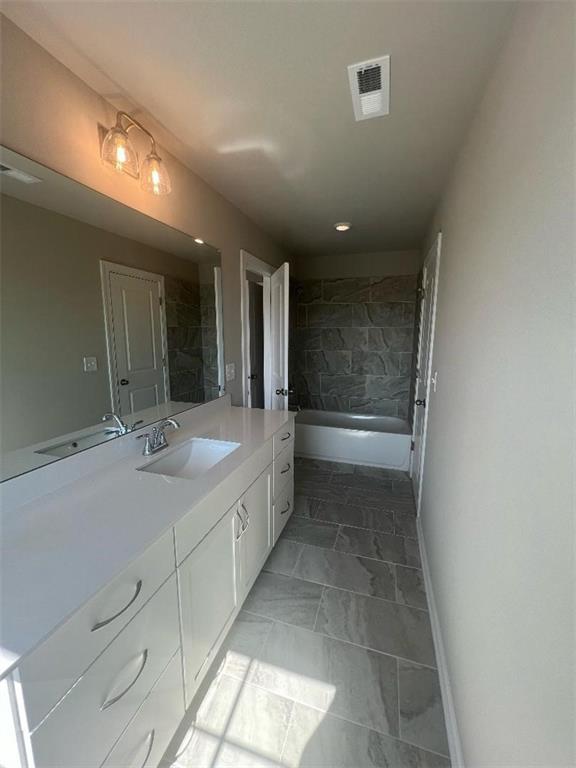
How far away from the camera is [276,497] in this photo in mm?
2012

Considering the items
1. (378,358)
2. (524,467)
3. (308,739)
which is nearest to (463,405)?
(524,467)

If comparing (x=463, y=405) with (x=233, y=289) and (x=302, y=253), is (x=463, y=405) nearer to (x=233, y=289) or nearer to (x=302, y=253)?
(x=233, y=289)

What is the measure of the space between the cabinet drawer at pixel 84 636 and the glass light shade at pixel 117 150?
59.7 inches

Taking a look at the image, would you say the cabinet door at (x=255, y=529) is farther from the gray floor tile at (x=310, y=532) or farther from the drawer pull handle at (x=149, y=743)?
the drawer pull handle at (x=149, y=743)

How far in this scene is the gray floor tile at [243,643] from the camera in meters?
1.38

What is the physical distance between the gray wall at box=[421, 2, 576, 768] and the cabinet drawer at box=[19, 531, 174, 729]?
0.94m

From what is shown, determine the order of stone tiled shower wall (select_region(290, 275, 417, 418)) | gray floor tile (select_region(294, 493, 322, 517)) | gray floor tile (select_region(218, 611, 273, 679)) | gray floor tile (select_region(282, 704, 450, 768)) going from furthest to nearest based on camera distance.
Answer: stone tiled shower wall (select_region(290, 275, 417, 418))
gray floor tile (select_region(294, 493, 322, 517))
gray floor tile (select_region(218, 611, 273, 679))
gray floor tile (select_region(282, 704, 450, 768))

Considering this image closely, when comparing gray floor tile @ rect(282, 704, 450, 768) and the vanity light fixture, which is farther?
the vanity light fixture

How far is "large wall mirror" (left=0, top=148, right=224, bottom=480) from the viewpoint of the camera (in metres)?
1.06

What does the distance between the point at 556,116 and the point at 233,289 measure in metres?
2.08

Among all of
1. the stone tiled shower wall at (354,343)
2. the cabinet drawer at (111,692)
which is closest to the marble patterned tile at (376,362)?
the stone tiled shower wall at (354,343)

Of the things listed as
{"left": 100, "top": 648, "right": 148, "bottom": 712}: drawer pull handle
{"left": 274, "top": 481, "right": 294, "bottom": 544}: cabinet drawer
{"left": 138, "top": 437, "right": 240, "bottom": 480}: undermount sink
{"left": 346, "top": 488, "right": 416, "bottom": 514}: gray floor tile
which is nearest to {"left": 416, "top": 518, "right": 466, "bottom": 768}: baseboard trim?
{"left": 346, "top": 488, "right": 416, "bottom": 514}: gray floor tile

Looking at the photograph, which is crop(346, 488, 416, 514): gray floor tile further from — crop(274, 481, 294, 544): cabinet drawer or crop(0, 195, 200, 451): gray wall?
crop(0, 195, 200, 451): gray wall

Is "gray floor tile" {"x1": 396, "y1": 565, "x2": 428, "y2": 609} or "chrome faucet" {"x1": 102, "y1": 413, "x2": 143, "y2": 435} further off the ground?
"chrome faucet" {"x1": 102, "y1": 413, "x2": 143, "y2": 435}
